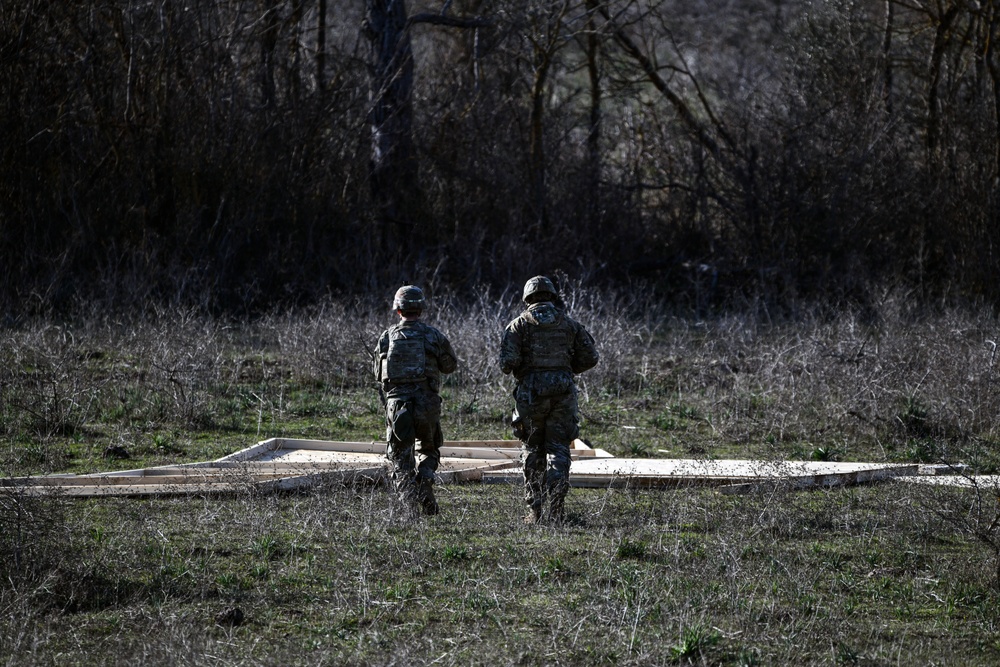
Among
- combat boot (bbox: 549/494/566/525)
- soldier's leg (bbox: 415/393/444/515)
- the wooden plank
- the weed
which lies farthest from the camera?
the wooden plank

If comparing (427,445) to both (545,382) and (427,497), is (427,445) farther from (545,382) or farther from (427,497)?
(545,382)

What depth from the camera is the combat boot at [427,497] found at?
25.6 feet

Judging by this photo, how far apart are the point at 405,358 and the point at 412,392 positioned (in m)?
0.23

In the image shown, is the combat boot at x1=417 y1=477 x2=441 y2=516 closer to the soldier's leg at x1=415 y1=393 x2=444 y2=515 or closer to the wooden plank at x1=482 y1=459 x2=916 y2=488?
the soldier's leg at x1=415 y1=393 x2=444 y2=515

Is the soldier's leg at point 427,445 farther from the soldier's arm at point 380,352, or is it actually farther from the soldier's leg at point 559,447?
the soldier's leg at point 559,447

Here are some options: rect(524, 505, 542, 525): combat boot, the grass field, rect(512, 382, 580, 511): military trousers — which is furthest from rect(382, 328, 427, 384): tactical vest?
rect(524, 505, 542, 525): combat boot

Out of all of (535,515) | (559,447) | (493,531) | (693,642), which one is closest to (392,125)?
(559,447)

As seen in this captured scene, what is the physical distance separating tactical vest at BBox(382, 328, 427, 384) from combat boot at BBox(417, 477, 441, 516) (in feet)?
2.27

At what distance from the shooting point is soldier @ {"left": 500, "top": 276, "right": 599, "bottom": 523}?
25.2ft

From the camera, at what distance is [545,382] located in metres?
7.67

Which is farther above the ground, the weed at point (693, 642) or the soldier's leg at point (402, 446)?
the soldier's leg at point (402, 446)

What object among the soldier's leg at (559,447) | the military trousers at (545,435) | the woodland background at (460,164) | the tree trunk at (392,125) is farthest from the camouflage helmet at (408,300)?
the tree trunk at (392,125)

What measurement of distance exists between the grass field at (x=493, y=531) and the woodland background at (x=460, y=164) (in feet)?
14.1

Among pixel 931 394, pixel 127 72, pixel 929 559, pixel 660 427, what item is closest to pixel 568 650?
pixel 929 559
